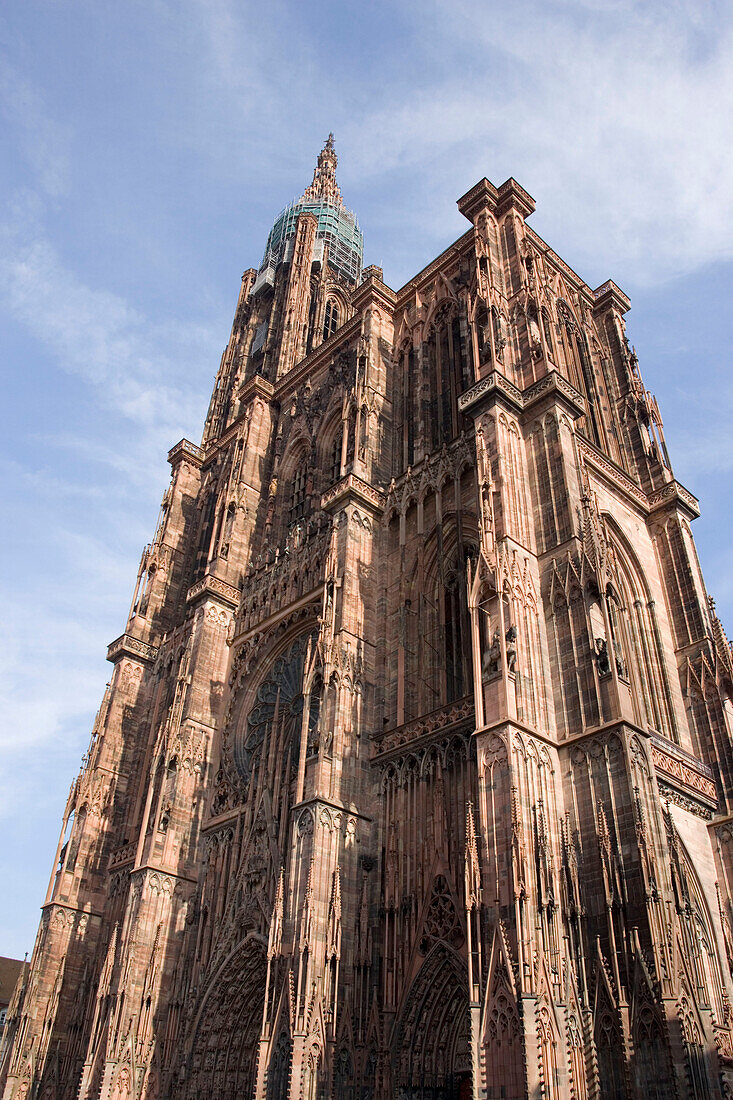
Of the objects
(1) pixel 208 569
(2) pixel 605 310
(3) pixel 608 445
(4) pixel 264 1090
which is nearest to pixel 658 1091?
(4) pixel 264 1090

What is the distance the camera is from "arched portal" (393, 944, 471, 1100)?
17516mm

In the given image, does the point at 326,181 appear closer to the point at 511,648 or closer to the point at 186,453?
the point at 186,453

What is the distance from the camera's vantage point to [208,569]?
105 feet

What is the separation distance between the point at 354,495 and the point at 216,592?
766cm

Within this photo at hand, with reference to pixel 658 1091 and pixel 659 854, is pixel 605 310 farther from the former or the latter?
pixel 658 1091

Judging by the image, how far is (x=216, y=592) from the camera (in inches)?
1228

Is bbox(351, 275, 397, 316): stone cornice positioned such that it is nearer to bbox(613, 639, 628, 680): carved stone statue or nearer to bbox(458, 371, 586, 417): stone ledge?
bbox(458, 371, 586, 417): stone ledge

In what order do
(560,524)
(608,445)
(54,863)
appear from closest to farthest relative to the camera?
(560,524), (608,445), (54,863)

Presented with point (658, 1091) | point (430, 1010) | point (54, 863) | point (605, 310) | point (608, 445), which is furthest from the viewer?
point (605, 310)

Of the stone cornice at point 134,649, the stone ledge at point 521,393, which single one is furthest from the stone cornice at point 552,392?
the stone cornice at point 134,649

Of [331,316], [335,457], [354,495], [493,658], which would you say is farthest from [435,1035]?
[331,316]

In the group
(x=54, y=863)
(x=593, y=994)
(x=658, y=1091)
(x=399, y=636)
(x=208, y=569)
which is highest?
(x=208, y=569)

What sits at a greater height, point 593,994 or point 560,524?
point 560,524

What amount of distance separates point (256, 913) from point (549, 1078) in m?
10.8
